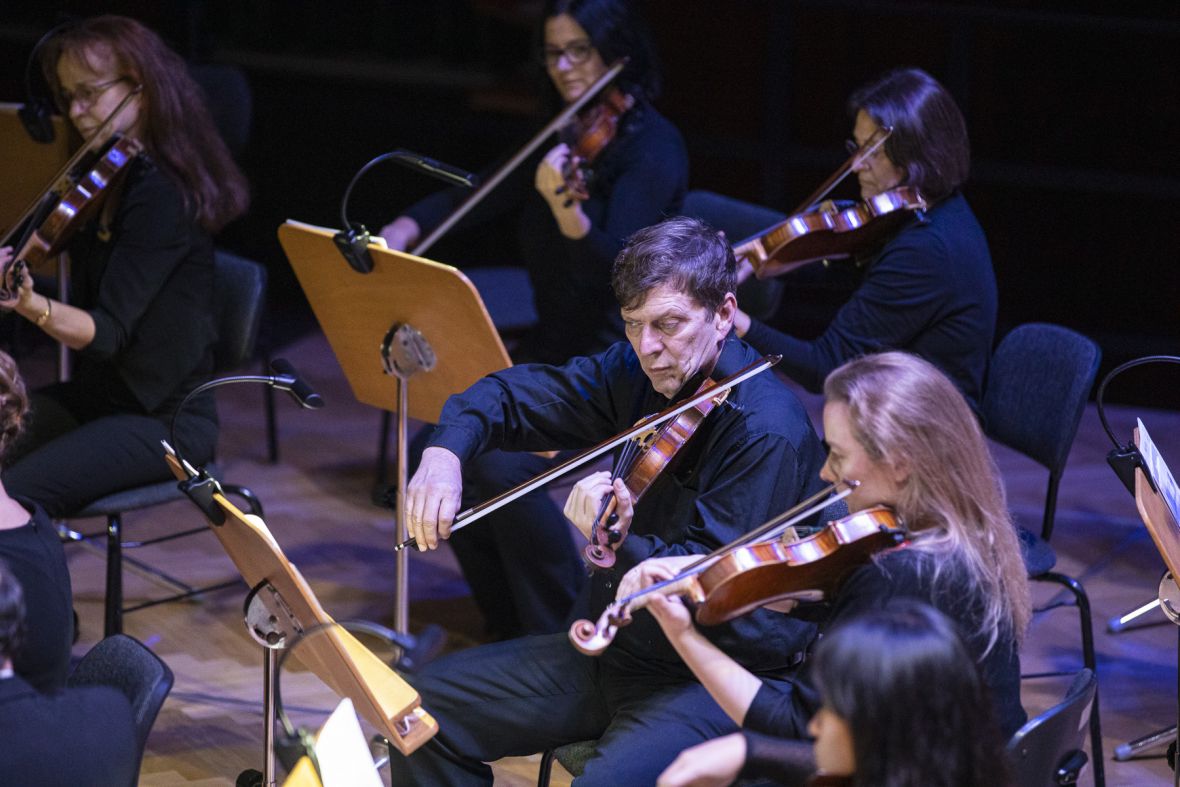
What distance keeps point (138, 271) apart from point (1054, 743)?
7.12 ft

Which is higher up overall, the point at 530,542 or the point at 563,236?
the point at 563,236

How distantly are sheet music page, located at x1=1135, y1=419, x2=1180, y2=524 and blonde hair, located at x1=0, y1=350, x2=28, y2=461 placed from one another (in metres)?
1.77

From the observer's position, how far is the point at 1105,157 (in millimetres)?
5156

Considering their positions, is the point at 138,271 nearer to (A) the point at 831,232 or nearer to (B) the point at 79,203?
(B) the point at 79,203

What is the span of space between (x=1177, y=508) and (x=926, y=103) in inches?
46.3

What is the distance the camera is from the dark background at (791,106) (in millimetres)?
5105

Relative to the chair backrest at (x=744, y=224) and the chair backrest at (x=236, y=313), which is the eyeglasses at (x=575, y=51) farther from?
the chair backrest at (x=236, y=313)

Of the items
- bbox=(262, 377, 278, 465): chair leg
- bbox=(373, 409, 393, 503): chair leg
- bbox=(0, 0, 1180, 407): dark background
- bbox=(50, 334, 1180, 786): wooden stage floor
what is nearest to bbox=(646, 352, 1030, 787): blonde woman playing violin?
bbox=(50, 334, 1180, 786): wooden stage floor

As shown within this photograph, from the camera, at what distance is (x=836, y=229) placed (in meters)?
3.18

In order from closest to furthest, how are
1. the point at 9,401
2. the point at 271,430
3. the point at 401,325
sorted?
the point at 9,401, the point at 401,325, the point at 271,430

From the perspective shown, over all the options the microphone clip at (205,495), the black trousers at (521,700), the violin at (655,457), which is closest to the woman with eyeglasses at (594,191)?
the violin at (655,457)

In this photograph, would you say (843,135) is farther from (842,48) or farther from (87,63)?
(87,63)

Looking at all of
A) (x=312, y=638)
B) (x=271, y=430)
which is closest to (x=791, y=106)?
(x=271, y=430)

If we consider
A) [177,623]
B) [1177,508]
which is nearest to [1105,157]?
[1177,508]
